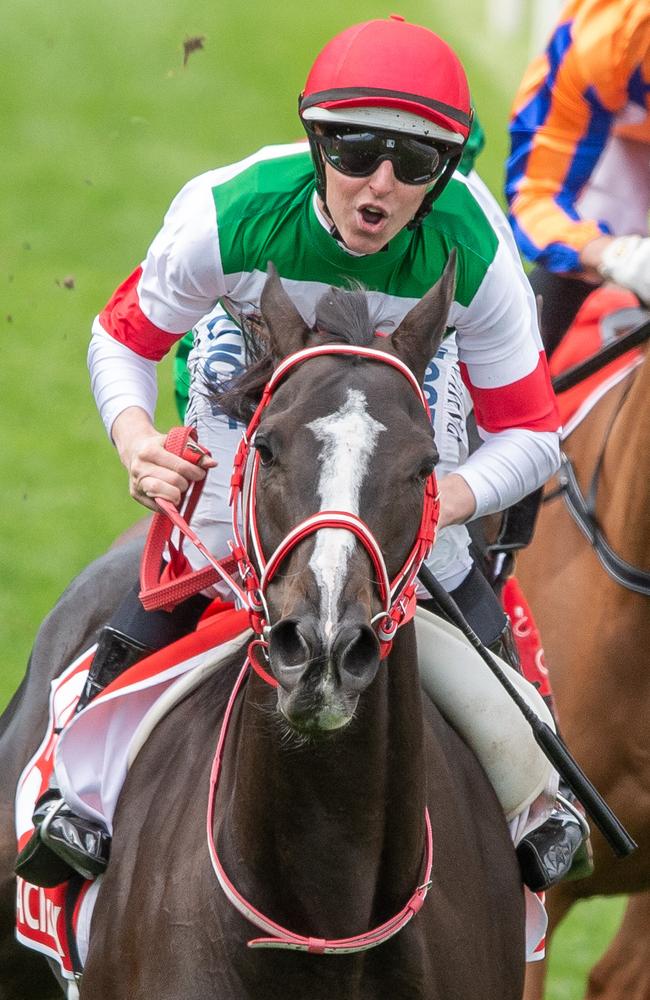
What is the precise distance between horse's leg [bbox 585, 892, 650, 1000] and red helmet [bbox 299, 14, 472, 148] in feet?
10.3

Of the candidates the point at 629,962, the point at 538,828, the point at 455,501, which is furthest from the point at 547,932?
the point at 455,501

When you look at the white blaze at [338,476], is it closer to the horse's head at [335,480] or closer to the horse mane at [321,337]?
the horse's head at [335,480]

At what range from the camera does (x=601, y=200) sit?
575 centimetres

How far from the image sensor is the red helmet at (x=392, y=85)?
333cm

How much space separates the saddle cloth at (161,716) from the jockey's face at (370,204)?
2.77 ft

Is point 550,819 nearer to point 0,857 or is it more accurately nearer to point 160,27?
point 0,857

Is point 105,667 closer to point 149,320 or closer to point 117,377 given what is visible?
point 117,377

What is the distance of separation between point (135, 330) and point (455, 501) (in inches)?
34.3

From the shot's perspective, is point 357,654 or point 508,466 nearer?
point 357,654

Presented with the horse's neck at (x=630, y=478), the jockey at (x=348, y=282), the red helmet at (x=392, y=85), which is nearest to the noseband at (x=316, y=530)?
the jockey at (x=348, y=282)

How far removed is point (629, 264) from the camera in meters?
4.74

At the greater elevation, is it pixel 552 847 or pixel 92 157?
pixel 552 847

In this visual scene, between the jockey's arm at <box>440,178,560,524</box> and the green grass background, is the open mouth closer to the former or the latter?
the jockey's arm at <box>440,178,560,524</box>

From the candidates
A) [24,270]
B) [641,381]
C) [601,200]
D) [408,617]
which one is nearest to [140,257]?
[24,270]
